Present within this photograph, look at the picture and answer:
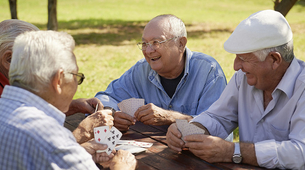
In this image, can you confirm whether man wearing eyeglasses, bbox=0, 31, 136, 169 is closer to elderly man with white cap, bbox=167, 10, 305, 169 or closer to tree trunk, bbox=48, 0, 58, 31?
elderly man with white cap, bbox=167, 10, 305, 169

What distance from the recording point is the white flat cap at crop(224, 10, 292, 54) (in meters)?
2.16

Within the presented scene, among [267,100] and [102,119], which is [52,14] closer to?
[102,119]

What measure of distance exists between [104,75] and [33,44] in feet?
22.6

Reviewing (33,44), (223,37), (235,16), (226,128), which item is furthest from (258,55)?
(235,16)

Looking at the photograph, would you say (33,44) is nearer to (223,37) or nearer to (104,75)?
(104,75)

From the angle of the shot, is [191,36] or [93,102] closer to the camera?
[93,102]

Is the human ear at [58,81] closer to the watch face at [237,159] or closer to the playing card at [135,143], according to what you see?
the playing card at [135,143]

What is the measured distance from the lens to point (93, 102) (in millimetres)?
2994

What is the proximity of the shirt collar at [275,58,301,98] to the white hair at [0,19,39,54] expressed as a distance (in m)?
1.89

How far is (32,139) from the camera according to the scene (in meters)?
1.51

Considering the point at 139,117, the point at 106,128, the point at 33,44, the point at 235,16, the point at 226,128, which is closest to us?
the point at 33,44

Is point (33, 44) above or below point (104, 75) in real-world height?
above

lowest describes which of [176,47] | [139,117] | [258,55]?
[139,117]

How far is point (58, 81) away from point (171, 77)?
189 centimetres
